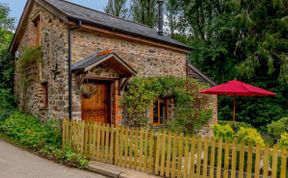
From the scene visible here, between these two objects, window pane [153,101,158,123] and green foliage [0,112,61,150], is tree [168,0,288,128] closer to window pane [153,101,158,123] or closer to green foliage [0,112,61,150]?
window pane [153,101,158,123]

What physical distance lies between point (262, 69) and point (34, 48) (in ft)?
49.2

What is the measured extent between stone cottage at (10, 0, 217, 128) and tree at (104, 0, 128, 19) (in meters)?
14.7

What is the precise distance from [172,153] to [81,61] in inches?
193

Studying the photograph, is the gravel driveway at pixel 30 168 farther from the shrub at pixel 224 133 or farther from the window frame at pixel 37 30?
the window frame at pixel 37 30

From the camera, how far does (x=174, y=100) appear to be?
1264cm

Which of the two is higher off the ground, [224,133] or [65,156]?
[224,133]

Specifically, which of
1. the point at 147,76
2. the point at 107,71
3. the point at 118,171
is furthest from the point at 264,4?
the point at 118,171

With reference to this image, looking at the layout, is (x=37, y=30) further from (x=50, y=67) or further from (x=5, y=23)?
(x=5, y=23)

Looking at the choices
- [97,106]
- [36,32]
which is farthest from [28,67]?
[97,106]

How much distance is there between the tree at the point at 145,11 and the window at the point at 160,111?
49.2 feet

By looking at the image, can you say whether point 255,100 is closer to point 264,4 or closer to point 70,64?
point 264,4

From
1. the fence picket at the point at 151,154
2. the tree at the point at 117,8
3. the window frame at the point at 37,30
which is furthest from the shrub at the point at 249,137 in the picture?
the tree at the point at 117,8

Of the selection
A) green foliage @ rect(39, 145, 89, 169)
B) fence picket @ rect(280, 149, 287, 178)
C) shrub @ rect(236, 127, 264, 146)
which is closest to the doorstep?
green foliage @ rect(39, 145, 89, 169)

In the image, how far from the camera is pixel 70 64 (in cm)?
897
